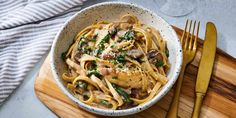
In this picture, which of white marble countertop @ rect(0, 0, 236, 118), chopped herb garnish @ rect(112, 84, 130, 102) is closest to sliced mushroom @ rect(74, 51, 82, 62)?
chopped herb garnish @ rect(112, 84, 130, 102)

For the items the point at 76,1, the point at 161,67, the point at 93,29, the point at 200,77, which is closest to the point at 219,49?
the point at 200,77

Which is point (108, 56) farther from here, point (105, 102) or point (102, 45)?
point (105, 102)

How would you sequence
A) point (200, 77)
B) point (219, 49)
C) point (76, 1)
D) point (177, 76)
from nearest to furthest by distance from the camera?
point (177, 76) → point (200, 77) → point (219, 49) → point (76, 1)

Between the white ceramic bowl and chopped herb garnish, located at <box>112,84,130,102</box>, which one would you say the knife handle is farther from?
chopped herb garnish, located at <box>112,84,130,102</box>

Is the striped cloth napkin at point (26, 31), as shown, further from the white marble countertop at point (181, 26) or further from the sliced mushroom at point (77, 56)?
the sliced mushroom at point (77, 56)

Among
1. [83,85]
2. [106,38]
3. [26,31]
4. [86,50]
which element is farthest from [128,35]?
[26,31]

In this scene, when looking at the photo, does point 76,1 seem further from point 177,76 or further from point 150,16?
point 177,76
